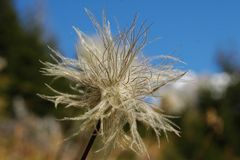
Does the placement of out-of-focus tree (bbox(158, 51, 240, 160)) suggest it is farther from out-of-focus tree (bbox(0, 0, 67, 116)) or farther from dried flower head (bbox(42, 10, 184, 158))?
out-of-focus tree (bbox(0, 0, 67, 116))

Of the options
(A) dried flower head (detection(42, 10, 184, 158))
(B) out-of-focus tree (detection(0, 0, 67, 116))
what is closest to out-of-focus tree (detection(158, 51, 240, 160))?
(A) dried flower head (detection(42, 10, 184, 158))

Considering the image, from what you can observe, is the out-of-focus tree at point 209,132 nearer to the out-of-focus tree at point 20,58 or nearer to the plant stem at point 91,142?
the plant stem at point 91,142

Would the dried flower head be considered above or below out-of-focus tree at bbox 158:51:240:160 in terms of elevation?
below

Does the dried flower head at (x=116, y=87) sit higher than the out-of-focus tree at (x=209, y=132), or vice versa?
the out-of-focus tree at (x=209, y=132)

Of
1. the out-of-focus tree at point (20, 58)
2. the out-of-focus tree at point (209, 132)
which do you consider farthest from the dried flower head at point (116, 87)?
the out-of-focus tree at point (20, 58)

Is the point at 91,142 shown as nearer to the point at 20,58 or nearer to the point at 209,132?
the point at 209,132

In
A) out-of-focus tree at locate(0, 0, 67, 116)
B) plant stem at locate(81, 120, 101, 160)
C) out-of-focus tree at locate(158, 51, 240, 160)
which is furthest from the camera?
out-of-focus tree at locate(0, 0, 67, 116)

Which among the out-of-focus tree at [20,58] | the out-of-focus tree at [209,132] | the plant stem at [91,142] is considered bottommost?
the plant stem at [91,142]

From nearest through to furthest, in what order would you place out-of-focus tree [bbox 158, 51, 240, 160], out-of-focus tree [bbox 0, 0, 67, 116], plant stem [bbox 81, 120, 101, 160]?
1. plant stem [bbox 81, 120, 101, 160]
2. out-of-focus tree [bbox 158, 51, 240, 160]
3. out-of-focus tree [bbox 0, 0, 67, 116]

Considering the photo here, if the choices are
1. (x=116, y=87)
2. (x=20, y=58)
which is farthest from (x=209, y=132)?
(x=20, y=58)
